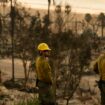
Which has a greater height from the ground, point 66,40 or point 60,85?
point 66,40

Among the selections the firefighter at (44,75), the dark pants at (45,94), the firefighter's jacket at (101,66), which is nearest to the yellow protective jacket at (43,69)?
the firefighter at (44,75)

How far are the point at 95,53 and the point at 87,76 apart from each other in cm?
223

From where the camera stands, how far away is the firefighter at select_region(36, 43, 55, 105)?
423 inches

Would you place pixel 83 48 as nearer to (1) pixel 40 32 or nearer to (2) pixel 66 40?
(2) pixel 66 40

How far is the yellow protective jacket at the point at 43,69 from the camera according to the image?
10734 mm

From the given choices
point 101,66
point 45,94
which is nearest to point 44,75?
point 45,94

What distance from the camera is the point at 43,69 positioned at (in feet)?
35.3

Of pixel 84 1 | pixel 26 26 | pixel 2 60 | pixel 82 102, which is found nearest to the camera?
pixel 82 102

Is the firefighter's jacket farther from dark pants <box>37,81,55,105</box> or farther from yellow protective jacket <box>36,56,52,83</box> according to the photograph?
dark pants <box>37,81,55,105</box>

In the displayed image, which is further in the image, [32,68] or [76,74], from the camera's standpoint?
[32,68]

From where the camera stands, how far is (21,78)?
28109 millimetres

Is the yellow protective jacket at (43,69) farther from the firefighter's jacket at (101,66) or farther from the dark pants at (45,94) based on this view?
the firefighter's jacket at (101,66)

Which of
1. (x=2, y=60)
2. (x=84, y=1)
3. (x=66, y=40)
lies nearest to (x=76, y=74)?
(x=66, y=40)

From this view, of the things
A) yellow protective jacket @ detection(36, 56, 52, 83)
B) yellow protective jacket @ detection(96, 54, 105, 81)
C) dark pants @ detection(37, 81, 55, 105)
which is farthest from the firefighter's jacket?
dark pants @ detection(37, 81, 55, 105)
